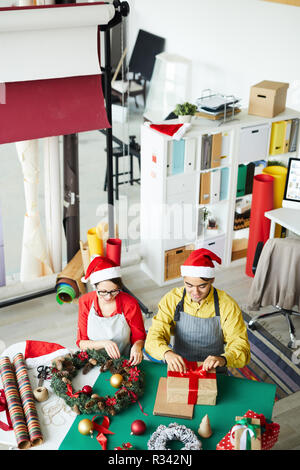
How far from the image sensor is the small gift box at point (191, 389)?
2.36 metres

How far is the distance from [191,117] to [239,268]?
5.07 ft

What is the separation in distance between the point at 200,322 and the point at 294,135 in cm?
271

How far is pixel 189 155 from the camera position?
446cm

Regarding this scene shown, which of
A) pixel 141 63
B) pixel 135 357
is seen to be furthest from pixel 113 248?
pixel 141 63

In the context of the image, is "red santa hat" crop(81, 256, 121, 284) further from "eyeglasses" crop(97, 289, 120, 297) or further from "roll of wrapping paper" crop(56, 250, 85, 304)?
"roll of wrapping paper" crop(56, 250, 85, 304)

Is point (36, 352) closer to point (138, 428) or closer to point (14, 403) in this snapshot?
point (14, 403)

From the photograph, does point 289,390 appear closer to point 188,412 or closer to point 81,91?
point 188,412

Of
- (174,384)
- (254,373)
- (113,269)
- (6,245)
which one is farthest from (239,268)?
(174,384)

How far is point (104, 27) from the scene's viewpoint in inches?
135

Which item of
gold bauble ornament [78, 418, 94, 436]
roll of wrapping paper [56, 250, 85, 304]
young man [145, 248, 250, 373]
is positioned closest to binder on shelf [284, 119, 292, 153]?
roll of wrapping paper [56, 250, 85, 304]

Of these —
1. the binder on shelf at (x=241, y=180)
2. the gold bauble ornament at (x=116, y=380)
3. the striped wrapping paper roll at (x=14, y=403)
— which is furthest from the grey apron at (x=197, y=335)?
the binder on shelf at (x=241, y=180)

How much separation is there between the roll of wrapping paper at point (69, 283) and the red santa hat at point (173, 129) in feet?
4.37

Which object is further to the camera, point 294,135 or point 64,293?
point 294,135

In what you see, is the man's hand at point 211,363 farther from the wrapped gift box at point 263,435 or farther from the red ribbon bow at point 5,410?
the red ribbon bow at point 5,410
